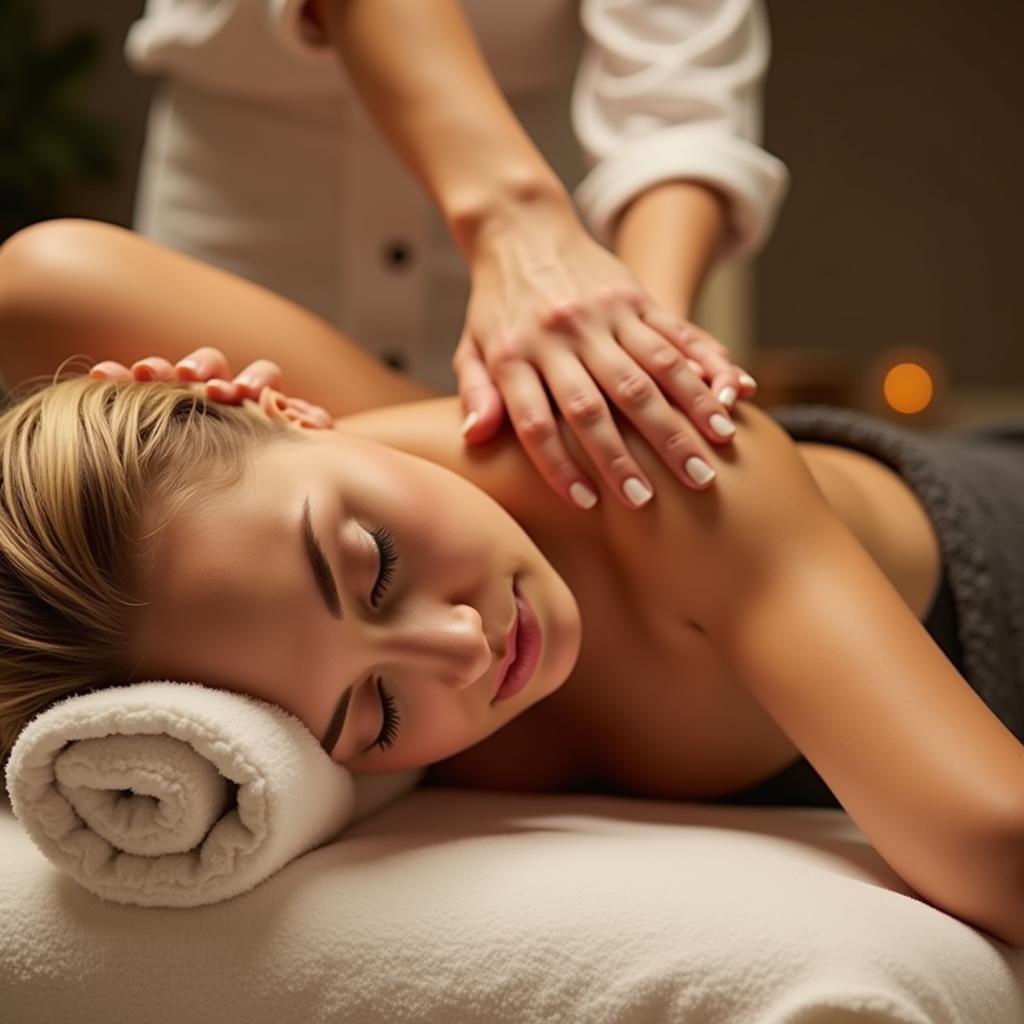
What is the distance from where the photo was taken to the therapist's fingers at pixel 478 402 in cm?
115

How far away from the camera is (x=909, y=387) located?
3.53 metres

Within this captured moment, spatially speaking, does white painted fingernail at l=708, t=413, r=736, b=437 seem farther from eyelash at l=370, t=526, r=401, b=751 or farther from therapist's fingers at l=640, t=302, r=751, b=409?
eyelash at l=370, t=526, r=401, b=751

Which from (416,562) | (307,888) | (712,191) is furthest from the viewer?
(712,191)

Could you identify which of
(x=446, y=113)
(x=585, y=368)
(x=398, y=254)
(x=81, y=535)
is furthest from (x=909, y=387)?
(x=81, y=535)

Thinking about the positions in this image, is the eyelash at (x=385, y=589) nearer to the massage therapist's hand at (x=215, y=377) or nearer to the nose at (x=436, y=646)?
the nose at (x=436, y=646)

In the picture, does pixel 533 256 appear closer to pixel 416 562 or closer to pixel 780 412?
pixel 416 562

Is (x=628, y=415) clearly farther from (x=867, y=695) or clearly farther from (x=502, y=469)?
(x=867, y=695)

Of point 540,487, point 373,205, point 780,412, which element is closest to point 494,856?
point 540,487

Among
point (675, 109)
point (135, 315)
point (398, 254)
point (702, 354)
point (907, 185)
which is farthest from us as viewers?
point (907, 185)

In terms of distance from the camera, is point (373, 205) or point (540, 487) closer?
point (540, 487)

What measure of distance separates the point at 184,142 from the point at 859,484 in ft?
3.41

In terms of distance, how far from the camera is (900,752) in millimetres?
928

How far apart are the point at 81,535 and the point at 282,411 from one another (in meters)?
0.28

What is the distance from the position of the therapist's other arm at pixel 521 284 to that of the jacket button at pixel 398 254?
35 cm
